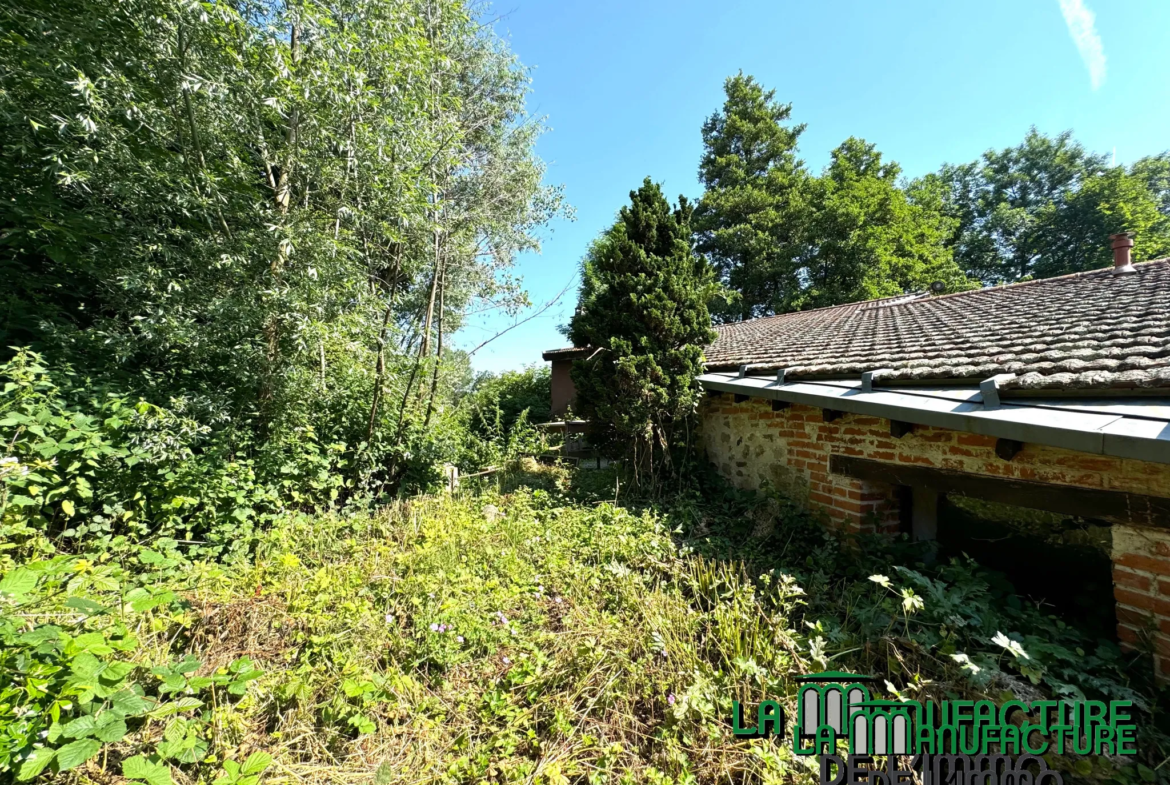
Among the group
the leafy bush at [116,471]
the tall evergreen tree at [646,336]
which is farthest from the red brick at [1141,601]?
the leafy bush at [116,471]

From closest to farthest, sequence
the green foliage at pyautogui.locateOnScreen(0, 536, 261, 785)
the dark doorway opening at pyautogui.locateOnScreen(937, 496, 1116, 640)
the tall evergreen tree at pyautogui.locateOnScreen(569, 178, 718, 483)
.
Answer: the green foliage at pyautogui.locateOnScreen(0, 536, 261, 785)
the dark doorway opening at pyautogui.locateOnScreen(937, 496, 1116, 640)
the tall evergreen tree at pyautogui.locateOnScreen(569, 178, 718, 483)

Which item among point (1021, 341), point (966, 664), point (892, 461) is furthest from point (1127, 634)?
point (1021, 341)

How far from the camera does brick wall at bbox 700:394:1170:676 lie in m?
2.01

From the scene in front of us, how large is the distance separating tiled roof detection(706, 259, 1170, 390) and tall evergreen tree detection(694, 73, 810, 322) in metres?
12.5

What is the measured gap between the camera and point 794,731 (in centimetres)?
A: 206

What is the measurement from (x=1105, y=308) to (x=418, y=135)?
6.71 m

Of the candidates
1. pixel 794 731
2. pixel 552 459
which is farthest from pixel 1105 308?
pixel 552 459

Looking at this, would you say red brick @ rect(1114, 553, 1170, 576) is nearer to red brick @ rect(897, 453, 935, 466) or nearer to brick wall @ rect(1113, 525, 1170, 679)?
brick wall @ rect(1113, 525, 1170, 679)

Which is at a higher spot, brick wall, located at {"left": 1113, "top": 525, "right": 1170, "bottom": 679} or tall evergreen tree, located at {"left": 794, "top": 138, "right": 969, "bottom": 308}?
tall evergreen tree, located at {"left": 794, "top": 138, "right": 969, "bottom": 308}

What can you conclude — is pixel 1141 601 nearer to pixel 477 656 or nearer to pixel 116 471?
pixel 477 656

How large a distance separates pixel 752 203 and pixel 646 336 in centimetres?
1663

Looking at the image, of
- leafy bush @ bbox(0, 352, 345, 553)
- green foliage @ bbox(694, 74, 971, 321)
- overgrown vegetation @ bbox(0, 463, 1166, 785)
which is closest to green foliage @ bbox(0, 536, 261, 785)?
overgrown vegetation @ bbox(0, 463, 1166, 785)

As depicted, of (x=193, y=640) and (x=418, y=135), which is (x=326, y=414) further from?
(x=418, y=135)

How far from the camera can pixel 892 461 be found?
324cm
